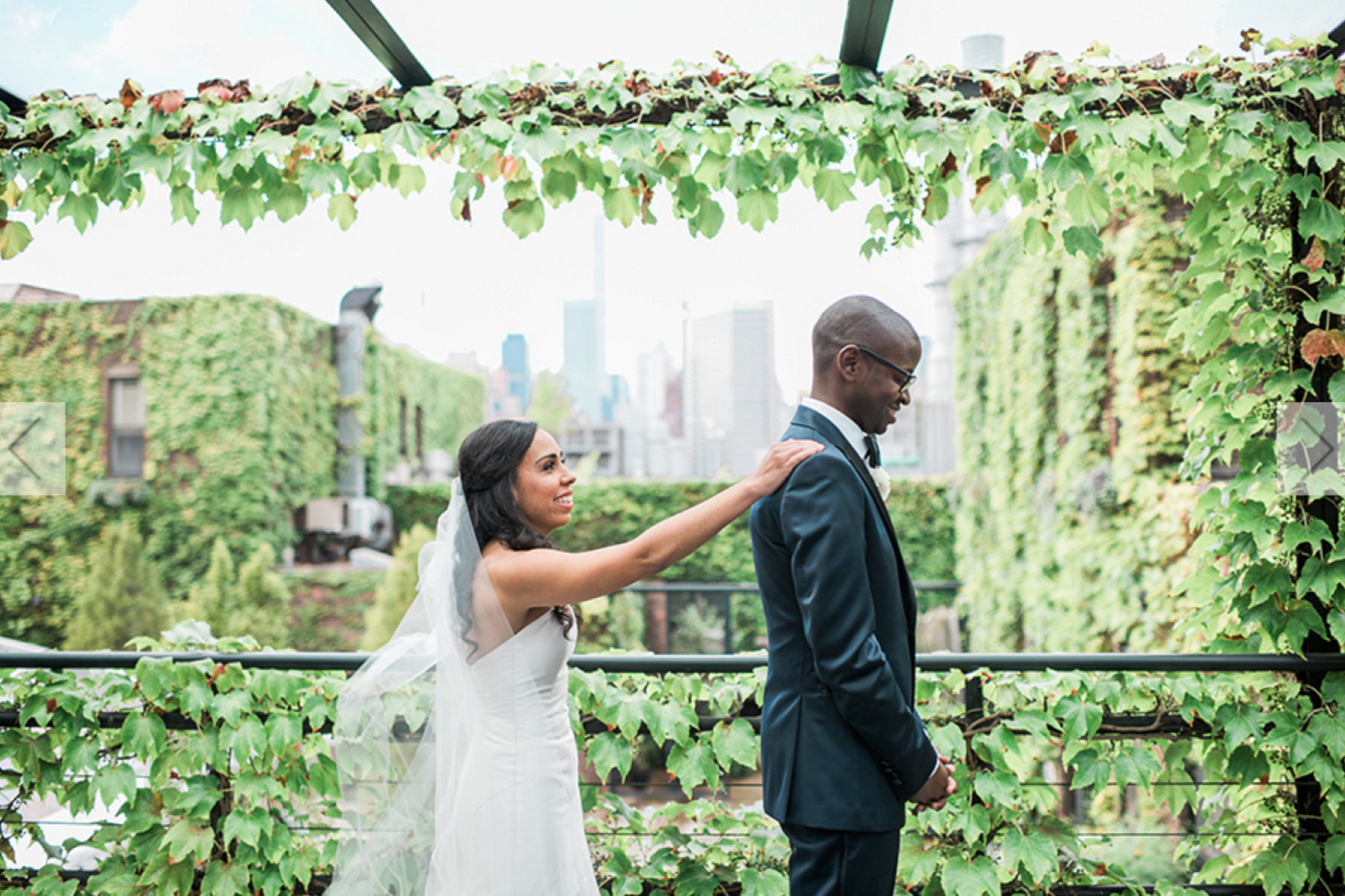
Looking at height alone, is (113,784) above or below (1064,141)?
below

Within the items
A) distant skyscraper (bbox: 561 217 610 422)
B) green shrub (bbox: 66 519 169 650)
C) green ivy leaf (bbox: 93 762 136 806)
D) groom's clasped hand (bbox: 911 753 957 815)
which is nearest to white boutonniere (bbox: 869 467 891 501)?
groom's clasped hand (bbox: 911 753 957 815)

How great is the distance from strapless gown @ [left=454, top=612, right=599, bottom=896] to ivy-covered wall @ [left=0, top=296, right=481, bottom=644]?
14662 mm

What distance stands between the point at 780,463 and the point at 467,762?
1071 mm

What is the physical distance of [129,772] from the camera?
2949 mm

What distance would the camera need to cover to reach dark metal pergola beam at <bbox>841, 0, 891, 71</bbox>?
2424mm

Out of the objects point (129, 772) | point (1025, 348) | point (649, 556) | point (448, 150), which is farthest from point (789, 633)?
point (1025, 348)

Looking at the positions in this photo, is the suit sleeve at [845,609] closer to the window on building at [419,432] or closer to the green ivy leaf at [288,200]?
the green ivy leaf at [288,200]

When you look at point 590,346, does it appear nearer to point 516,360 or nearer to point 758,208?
point 516,360

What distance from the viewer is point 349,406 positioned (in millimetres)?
17703

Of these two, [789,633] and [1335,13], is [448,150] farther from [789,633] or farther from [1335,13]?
[1335,13]

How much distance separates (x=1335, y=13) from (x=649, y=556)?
2693 millimetres

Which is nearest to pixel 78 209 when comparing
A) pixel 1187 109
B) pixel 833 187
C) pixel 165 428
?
pixel 833 187

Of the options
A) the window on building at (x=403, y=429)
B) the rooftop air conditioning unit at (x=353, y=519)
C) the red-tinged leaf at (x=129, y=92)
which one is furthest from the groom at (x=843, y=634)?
the window on building at (x=403, y=429)

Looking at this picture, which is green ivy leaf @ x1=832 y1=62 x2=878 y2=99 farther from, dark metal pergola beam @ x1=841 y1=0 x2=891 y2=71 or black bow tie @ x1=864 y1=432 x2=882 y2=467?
black bow tie @ x1=864 y1=432 x2=882 y2=467
